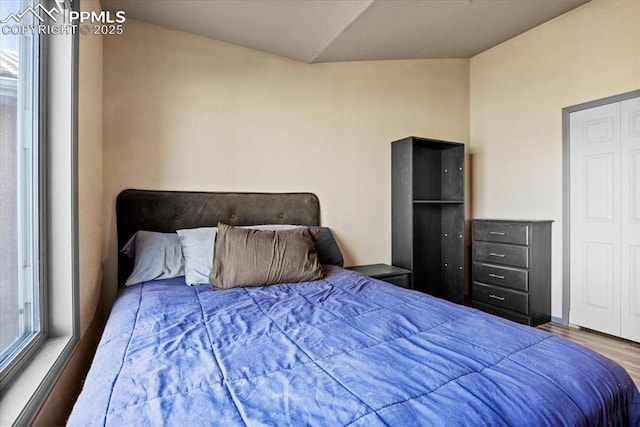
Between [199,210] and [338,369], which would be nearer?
Answer: [338,369]

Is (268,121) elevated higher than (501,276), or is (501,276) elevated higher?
(268,121)

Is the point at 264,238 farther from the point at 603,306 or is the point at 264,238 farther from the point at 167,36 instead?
the point at 603,306

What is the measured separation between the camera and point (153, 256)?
1.98 m

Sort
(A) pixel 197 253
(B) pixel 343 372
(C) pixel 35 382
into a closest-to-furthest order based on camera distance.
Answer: (B) pixel 343 372 < (C) pixel 35 382 < (A) pixel 197 253

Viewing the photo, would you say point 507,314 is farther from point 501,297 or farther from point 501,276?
point 501,276

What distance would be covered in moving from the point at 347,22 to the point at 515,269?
2.46 m

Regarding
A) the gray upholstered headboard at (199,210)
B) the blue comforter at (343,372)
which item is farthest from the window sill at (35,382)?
the gray upholstered headboard at (199,210)

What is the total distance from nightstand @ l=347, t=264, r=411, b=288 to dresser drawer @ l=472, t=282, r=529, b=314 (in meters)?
0.82

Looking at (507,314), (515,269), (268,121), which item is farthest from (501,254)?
(268,121)

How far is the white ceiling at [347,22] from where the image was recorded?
84.9 inches

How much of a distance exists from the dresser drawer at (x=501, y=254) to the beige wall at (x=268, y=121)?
865mm

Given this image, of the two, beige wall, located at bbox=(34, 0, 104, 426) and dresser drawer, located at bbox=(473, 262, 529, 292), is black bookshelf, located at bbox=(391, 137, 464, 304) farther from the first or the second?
beige wall, located at bbox=(34, 0, 104, 426)

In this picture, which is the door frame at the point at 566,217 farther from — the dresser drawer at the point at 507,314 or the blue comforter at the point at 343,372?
the blue comforter at the point at 343,372

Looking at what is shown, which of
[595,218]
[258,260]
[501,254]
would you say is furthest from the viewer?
[501,254]
